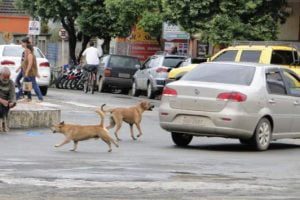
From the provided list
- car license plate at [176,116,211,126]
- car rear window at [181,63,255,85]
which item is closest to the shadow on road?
car license plate at [176,116,211,126]

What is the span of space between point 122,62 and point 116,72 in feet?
1.81

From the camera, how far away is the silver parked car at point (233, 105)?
1432 cm

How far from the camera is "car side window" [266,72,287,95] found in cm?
1517

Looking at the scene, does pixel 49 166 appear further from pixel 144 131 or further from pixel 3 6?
pixel 3 6

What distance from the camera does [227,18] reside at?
28766 mm

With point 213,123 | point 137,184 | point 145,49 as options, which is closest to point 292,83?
point 213,123

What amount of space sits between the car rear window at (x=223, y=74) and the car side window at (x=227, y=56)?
25.7ft

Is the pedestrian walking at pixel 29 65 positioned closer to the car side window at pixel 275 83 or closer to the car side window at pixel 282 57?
the car side window at pixel 282 57

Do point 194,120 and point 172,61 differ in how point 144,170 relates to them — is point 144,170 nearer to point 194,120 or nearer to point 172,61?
point 194,120

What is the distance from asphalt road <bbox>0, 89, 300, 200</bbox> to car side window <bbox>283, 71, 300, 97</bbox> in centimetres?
105

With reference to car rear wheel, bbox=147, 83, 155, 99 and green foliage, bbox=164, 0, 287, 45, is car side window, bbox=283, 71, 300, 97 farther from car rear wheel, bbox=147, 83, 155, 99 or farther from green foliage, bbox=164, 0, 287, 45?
car rear wheel, bbox=147, 83, 155, 99

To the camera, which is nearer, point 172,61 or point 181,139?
point 181,139

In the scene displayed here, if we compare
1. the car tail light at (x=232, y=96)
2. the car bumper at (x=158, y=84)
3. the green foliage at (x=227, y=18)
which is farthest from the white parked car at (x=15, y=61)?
the car tail light at (x=232, y=96)

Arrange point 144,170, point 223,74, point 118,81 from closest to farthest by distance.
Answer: point 144,170, point 223,74, point 118,81
